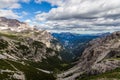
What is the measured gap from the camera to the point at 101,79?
130 metres

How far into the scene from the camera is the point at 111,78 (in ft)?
423

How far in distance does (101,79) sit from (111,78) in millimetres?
5940

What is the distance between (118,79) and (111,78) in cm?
624

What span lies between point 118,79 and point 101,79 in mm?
10821

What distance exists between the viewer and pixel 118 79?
4852 inches
